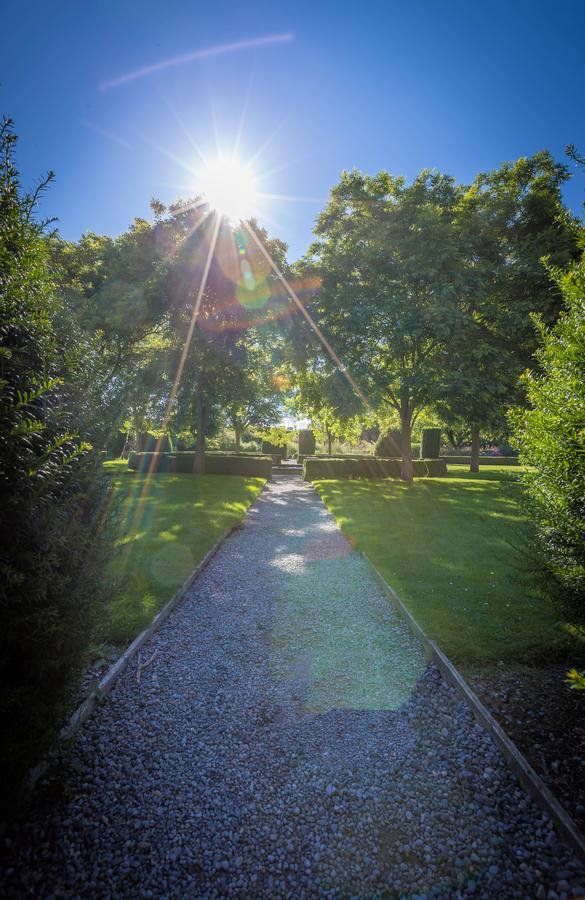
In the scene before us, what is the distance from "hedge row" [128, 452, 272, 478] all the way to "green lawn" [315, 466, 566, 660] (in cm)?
910

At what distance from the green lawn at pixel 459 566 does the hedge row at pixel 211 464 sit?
910cm

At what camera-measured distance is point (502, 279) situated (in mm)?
17812

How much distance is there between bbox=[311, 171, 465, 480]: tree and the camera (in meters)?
17.9

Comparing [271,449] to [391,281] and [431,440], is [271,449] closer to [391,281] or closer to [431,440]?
[431,440]

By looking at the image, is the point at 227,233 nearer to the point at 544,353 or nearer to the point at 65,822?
the point at 544,353

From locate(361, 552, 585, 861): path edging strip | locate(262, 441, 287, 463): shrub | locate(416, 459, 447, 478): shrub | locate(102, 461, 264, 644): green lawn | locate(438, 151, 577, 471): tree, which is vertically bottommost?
locate(361, 552, 585, 861): path edging strip

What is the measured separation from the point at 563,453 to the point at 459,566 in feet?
16.5

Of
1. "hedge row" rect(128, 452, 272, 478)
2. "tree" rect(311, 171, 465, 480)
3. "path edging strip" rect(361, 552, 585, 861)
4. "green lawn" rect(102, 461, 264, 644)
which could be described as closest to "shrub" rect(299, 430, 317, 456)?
"hedge row" rect(128, 452, 272, 478)

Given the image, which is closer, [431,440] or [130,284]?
[130,284]

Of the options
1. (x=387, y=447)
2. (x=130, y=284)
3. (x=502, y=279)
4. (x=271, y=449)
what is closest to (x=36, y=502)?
(x=502, y=279)

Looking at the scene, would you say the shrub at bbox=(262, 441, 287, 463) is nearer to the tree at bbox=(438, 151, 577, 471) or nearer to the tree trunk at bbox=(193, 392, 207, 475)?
the tree trunk at bbox=(193, 392, 207, 475)

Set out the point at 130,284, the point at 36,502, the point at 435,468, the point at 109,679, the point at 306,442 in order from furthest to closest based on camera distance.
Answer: the point at 306,442 → the point at 435,468 → the point at 130,284 → the point at 109,679 → the point at 36,502

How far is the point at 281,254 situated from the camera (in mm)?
22562

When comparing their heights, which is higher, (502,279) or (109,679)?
(502,279)
